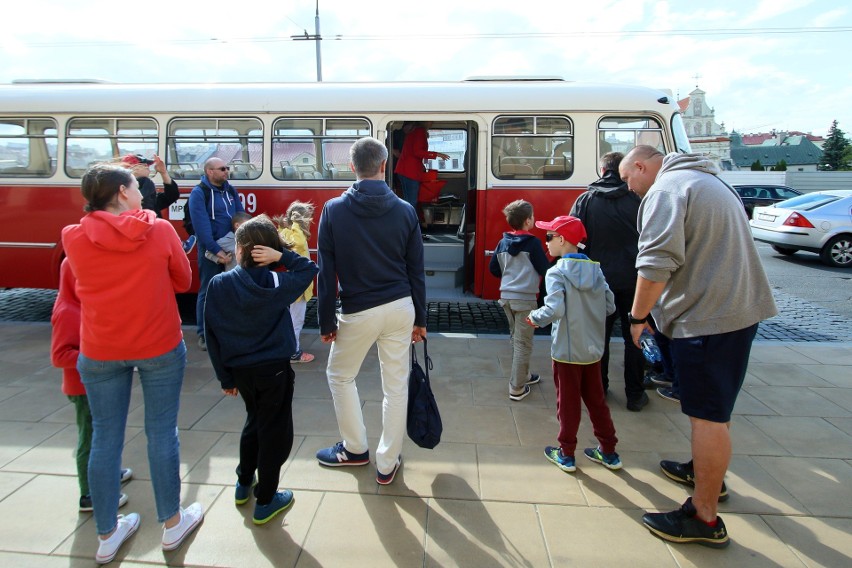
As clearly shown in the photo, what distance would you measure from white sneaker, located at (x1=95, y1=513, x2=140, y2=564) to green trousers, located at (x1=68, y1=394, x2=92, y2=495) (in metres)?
0.32

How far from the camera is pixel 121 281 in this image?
2.41m

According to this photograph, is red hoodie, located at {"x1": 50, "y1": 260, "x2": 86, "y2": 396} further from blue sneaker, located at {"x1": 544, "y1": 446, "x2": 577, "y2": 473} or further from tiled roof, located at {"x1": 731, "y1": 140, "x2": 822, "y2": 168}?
tiled roof, located at {"x1": 731, "y1": 140, "x2": 822, "y2": 168}

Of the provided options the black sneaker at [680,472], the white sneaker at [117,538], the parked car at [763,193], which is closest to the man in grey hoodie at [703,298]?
the black sneaker at [680,472]

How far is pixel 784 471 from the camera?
351 cm

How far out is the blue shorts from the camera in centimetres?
267

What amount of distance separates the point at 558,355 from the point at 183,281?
224 centimetres

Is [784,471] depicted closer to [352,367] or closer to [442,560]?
[442,560]

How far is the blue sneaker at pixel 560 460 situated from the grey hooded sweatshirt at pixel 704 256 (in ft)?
3.95

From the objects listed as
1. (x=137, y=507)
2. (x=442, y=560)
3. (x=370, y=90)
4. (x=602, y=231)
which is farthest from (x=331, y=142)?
(x=442, y=560)

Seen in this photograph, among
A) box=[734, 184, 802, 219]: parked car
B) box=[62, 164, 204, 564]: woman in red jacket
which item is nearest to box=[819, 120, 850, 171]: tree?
box=[734, 184, 802, 219]: parked car

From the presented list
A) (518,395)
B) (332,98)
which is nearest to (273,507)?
(518,395)

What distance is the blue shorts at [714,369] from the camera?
267 cm

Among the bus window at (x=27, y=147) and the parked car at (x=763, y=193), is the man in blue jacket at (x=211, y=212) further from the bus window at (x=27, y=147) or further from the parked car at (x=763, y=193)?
the parked car at (x=763, y=193)

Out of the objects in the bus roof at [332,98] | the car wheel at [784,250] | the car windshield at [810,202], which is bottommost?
the car wheel at [784,250]
